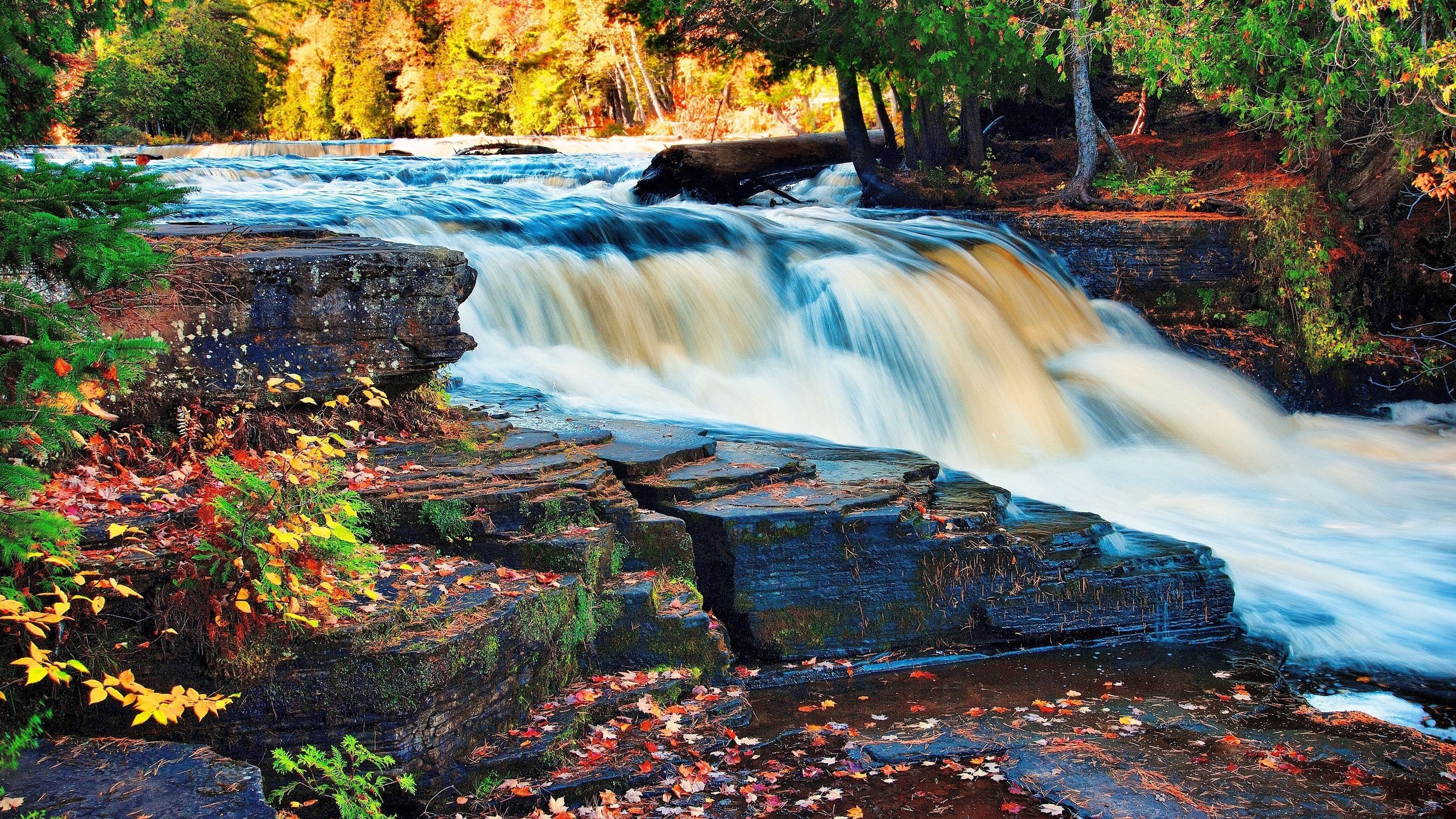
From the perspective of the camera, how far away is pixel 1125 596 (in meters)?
6.66

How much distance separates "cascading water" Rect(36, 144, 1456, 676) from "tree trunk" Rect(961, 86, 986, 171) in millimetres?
2702

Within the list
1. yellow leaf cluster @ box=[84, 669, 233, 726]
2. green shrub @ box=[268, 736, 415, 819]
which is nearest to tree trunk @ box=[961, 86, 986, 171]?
green shrub @ box=[268, 736, 415, 819]

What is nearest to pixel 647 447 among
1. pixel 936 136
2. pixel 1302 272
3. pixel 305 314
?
pixel 305 314

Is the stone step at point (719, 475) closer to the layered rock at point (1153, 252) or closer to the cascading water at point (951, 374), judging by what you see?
the cascading water at point (951, 374)

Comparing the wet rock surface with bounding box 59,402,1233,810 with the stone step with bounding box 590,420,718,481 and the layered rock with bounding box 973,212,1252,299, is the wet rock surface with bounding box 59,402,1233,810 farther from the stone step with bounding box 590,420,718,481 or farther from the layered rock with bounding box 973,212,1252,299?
the layered rock with bounding box 973,212,1252,299

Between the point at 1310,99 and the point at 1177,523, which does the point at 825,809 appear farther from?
the point at 1310,99

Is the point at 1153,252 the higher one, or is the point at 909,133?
the point at 909,133

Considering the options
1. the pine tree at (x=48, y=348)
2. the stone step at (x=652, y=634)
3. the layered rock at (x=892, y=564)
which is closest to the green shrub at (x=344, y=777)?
the pine tree at (x=48, y=348)

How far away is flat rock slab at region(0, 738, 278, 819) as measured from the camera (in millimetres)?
Result: 3311

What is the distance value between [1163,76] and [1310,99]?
353 centimetres

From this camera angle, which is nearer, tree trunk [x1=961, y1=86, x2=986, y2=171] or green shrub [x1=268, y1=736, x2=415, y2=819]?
green shrub [x1=268, y1=736, x2=415, y2=819]

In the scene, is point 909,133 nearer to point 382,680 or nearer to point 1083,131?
point 1083,131

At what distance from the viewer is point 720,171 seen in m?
17.3

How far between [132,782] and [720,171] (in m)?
14.9
